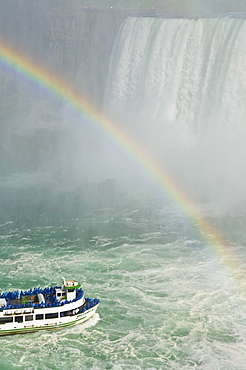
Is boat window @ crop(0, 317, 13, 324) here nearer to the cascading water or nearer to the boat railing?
the boat railing

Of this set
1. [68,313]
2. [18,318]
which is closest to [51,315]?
[68,313]

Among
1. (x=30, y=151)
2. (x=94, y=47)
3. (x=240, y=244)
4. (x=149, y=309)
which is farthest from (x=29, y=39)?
(x=149, y=309)

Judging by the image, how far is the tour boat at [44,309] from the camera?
65.2 ft

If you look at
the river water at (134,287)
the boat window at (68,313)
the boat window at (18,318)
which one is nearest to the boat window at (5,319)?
the boat window at (18,318)

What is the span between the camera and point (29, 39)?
49.6 meters

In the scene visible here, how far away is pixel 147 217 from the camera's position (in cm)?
3108

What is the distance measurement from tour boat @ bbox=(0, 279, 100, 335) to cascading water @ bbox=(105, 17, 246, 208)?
13964 mm

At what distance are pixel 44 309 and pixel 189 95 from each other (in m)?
21.0

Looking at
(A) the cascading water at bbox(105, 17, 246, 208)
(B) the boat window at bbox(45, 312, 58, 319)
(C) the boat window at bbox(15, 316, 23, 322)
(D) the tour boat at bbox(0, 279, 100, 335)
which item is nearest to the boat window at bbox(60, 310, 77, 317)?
(D) the tour boat at bbox(0, 279, 100, 335)

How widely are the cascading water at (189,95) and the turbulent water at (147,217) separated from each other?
0.08 metres

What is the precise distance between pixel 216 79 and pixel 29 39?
1949cm

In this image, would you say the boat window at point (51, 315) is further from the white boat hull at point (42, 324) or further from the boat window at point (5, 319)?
the boat window at point (5, 319)

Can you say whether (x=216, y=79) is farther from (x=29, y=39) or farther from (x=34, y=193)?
(x=29, y=39)

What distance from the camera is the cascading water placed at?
113 ft
